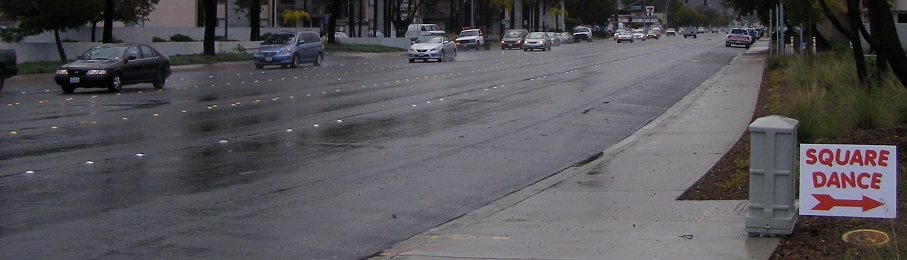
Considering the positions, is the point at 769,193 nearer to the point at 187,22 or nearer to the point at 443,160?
the point at 443,160

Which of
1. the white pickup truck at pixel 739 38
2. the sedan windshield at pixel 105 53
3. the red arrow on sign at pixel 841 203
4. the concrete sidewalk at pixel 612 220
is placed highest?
the white pickup truck at pixel 739 38

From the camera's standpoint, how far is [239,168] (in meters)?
13.6

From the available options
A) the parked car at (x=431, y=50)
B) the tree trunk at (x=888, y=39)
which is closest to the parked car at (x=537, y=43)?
the parked car at (x=431, y=50)

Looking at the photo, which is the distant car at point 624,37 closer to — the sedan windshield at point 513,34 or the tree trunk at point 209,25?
the sedan windshield at point 513,34

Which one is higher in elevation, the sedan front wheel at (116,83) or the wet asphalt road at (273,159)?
the sedan front wheel at (116,83)

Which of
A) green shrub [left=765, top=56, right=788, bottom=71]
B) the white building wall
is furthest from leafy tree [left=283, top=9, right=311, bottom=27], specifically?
green shrub [left=765, top=56, right=788, bottom=71]

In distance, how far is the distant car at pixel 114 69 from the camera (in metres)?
27.0

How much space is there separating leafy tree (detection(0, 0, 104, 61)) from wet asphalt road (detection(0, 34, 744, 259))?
11384 mm

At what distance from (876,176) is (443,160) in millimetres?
7393

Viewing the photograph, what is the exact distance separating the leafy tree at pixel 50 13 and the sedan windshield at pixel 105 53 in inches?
509

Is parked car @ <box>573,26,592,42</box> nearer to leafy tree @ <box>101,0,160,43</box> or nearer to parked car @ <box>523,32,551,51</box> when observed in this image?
parked car @ <box>523,32,551,51</box>

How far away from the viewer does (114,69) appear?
27516 millimetres

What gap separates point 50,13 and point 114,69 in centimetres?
1520

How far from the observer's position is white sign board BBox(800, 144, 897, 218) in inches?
318
